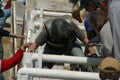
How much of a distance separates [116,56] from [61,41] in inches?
69.6

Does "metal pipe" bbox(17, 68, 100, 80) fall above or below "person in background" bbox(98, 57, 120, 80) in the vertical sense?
below

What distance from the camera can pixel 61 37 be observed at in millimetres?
5395

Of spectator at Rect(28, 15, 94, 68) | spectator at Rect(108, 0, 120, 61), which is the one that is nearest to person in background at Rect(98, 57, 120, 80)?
spectator at Rect(108, 0, 120, 61)

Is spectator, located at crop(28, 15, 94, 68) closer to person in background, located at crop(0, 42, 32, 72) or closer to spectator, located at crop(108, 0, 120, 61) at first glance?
person in background, located at crop(0, 42, 32, 72)

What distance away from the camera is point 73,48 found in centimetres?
573

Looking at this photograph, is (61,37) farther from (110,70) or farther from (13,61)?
(110,70)

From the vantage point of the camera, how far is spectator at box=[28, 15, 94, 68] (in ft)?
17.5

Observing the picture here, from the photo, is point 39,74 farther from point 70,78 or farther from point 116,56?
point 116,56

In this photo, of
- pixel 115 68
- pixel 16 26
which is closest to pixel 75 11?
pixel 16 26

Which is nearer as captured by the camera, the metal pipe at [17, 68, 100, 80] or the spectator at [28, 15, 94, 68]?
the metal pipe at [17, 68, 100, 80]

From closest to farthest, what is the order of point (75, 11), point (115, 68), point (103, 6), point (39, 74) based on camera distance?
point (115, 68), point (39, 74), point (103, 6), point (75, 11)

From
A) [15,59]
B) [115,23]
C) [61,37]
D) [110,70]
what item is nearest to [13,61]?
[15,59]

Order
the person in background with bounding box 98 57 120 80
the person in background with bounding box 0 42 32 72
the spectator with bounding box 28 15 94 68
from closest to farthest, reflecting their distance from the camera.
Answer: the person in background with bounding box 98 57 120 80 → the person in background with bounding box 0 42 32 72 → the spectator with bounding box 28 15 94 68

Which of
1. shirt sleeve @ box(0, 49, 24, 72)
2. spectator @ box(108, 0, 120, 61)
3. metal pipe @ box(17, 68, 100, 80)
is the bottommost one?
shirt sleeve @ box(0, 49, 24, 72)
